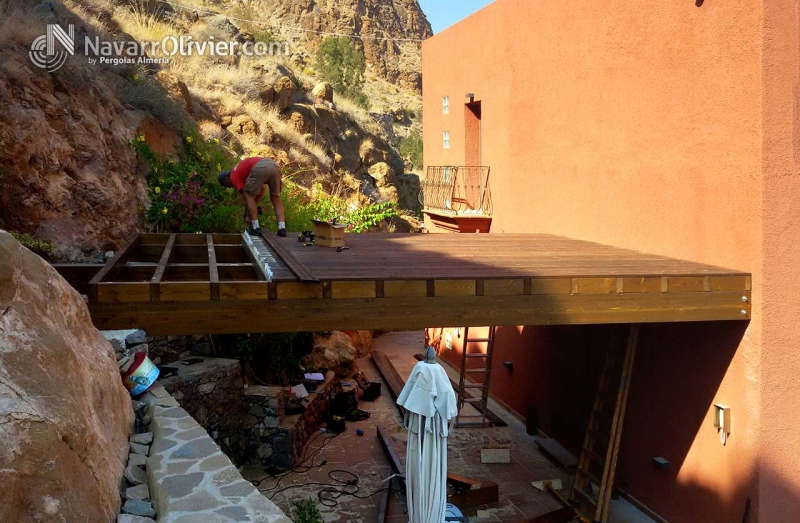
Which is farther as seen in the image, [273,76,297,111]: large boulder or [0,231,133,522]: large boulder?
[273,76,297,111]: large boulder

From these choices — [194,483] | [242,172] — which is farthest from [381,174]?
[194,483]

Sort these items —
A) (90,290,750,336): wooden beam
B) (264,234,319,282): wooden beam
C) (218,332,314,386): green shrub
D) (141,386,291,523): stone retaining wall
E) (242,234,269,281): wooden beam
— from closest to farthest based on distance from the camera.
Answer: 1. (141,386,291,523): stone retaining wall
2. (90,290,750,336): wooden beam
3. (264,234,319,282): wooden beam
4. (242,234,269,281): wooden beam
5. (218,332,314,386): green shrub

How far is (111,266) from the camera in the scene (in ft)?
20.4

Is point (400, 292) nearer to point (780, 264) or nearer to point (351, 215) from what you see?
point (780, 264)

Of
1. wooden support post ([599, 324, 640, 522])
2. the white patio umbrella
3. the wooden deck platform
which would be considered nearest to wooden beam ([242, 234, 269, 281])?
the wooden deck platform

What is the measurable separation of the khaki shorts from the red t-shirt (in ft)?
0.42

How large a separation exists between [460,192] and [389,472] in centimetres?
700

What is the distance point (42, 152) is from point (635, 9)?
8812 mm

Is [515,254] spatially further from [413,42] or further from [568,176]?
[413,42]

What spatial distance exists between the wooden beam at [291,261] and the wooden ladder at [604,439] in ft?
13.2

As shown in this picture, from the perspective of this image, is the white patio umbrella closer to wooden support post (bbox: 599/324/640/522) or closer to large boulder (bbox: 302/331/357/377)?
wooden support post (bbox: 599/324/640/522)

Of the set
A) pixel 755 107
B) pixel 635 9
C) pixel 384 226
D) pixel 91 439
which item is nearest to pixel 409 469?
pixel 91 439

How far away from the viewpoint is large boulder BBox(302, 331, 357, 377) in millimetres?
12781

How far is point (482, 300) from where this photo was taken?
20.7 ft
